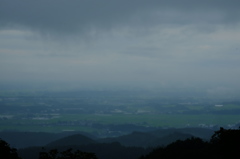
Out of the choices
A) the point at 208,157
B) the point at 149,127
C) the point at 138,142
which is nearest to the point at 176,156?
the point at 208,157

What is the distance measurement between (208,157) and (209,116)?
4434 inches

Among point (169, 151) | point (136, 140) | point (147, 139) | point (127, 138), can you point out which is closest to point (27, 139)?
point (127, 138)

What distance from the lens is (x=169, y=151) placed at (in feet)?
133

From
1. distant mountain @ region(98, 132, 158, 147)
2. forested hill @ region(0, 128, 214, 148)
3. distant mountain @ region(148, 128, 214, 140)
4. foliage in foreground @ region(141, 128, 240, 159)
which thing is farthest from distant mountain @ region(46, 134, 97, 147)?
foliage in foreground @ region(141, 128, 240, 159)

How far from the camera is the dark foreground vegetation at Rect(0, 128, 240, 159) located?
2133 cm

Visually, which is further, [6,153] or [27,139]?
[27,139]

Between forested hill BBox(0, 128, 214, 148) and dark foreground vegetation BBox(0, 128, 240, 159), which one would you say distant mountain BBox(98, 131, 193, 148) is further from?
dark foreground vegetation BBox(0, 128, 240, 159)

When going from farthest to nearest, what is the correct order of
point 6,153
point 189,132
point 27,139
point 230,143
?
point 189,132 < point 27,139 < point 230,143 < point 6,153

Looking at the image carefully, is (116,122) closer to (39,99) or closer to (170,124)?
(170,124)

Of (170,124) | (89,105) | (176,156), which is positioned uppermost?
(89,105)

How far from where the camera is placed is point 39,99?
186875 millimetres

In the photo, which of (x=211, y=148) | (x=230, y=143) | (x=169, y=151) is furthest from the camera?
(x=169, y=151)

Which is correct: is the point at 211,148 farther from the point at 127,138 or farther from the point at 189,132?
the point at 189,132

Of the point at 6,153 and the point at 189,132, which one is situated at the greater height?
the point at 189,132
